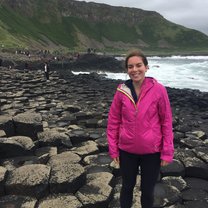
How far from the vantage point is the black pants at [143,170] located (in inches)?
155

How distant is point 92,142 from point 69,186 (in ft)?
9.88

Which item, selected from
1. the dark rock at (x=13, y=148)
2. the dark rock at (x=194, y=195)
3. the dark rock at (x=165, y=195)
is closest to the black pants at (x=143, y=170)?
the dark rock at (x=165, y=195)

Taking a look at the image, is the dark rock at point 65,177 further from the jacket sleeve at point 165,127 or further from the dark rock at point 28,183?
the jacket sleeve at point 165,127

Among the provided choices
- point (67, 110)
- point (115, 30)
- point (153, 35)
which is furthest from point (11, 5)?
point (67, 110)

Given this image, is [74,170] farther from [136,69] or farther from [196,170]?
[196,170]

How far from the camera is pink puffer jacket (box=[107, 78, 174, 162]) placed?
3.78 meters

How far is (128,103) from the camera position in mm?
3820

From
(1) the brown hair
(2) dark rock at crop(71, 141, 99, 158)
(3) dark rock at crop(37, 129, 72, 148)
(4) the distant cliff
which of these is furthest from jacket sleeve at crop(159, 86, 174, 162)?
(4) the distant cliff

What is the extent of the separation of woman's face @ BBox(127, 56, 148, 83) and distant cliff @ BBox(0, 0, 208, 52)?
134523mm

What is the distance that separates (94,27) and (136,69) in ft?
598

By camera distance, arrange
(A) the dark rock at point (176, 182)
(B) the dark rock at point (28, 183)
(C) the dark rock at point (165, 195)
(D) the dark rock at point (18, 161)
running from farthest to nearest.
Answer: (D) the dark rock at point (18, 161) < (A) the dark rock at point (176, 182) < (C) the dark rock at point (165, 195) < (B) the dark rock at point (28, 183)

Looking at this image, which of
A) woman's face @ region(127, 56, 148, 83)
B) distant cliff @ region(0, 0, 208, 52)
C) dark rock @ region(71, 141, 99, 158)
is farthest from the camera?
distant cliff @ region(0, 0, 208, 52)

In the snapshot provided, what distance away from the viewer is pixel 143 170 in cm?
401

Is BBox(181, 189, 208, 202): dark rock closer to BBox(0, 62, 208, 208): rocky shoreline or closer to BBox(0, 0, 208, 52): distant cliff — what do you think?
BBox(0, 62, 208, 208): rocky shoreline
